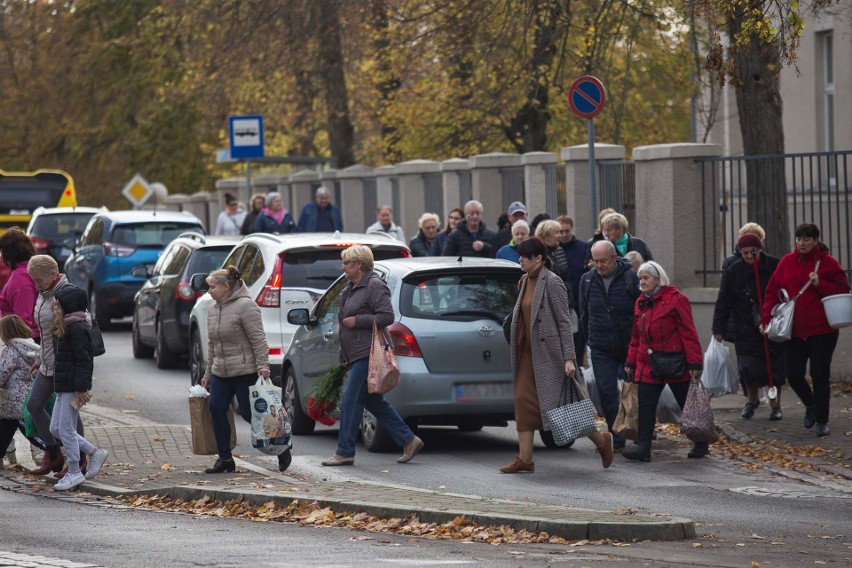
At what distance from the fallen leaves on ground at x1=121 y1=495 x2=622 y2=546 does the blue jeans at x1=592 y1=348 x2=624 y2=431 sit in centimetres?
369

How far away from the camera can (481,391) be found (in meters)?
12.6

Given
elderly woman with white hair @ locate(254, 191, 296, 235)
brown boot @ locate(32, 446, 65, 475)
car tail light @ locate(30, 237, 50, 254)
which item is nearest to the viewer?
brown boot @ locate(32, 446, 65, 475)

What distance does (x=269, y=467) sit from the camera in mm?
12203

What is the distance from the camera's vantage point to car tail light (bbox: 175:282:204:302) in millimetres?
19053

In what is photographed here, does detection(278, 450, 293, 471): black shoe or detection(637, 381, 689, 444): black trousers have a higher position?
detection(637, 381, 689, 444): black trousers

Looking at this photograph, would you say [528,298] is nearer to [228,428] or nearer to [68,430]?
[228,428]

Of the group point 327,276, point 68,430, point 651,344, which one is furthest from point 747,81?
point 68,430

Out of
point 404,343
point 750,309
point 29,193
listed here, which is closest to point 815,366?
point 750,309

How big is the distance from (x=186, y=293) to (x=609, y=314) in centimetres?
745

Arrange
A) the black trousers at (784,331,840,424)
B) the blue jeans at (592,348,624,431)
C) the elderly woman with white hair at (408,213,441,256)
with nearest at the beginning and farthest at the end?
1. the blue jeans at (592,348,624,431)
2. the black trousers at (784,331,840,424)
3. the elderly woman with white hair at (408,213,441,256)

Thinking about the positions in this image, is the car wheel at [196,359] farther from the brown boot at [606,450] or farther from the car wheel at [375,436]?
the brown boot at [606,450]

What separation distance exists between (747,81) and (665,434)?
5273mm

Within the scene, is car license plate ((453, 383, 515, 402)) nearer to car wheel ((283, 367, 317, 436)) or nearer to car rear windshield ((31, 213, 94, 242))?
car wheel ((283, 367, 317, 436))

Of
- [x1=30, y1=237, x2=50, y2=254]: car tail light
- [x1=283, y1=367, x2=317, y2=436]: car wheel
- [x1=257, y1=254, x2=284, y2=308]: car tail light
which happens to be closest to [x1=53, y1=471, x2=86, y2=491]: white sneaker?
[x1=283, y1=367, x2=317, y2=436]: car wheel
